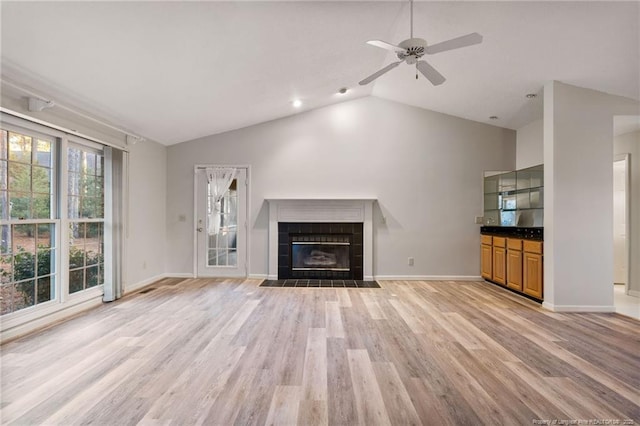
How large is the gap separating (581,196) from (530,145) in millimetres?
1770

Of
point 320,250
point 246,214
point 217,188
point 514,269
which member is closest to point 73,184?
point 217,188

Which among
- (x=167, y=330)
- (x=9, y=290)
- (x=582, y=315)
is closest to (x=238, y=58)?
(x=167, y=330)

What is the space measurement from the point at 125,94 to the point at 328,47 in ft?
7.91

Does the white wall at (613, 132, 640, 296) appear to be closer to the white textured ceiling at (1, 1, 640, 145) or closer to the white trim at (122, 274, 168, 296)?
the white textured ceiling at (1, 1, 640, 145)

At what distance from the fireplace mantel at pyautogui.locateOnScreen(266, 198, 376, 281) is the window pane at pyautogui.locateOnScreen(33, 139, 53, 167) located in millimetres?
3045

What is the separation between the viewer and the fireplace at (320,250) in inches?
224

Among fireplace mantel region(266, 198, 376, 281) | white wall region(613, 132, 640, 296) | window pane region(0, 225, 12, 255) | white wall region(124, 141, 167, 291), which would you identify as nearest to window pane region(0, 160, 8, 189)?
window pane region(0, 225, 12, 255)

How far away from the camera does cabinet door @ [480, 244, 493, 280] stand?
535cm

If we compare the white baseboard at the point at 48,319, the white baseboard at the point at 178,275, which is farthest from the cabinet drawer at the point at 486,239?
the white baseboard at the point at 48,319

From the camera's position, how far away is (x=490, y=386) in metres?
2.16

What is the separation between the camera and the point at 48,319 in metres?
3.39

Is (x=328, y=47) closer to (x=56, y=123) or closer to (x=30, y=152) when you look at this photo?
(x=56, y=123)

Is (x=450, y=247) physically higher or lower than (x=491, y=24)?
lower

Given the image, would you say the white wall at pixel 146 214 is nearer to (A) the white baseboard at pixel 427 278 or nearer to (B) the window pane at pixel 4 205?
(B) the window pane at pixel 4 205
